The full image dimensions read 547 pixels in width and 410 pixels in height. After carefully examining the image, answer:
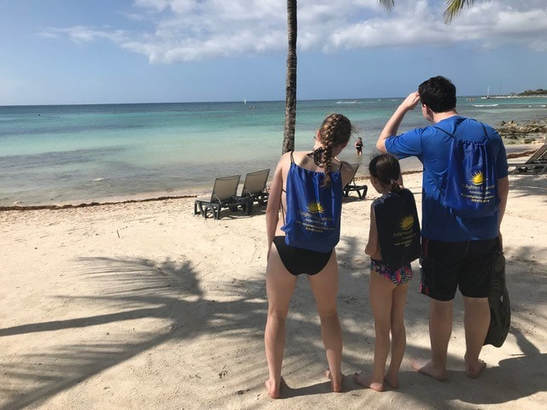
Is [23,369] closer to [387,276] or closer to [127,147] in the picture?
[387,276]

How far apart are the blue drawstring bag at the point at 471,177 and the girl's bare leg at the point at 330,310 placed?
2.42 ft

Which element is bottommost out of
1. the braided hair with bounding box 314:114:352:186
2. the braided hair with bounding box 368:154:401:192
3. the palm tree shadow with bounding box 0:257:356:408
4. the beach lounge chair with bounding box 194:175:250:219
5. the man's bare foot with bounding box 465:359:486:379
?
the palm tree shadow with bounding box 0:257:356:408

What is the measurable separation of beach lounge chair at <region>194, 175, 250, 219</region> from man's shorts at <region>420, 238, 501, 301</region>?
18.0 feet

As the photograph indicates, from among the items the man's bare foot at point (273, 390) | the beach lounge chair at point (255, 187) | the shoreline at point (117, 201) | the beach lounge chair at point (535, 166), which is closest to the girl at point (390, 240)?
the man's bare foot at point (273, 390)

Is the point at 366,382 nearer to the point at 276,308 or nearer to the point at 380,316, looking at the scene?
the point at 380,316

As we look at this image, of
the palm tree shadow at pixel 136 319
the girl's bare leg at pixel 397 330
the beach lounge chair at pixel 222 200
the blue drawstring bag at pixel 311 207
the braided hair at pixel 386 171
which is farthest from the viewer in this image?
the beach lounge chair at pixel 222 200

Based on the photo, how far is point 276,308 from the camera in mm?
2506

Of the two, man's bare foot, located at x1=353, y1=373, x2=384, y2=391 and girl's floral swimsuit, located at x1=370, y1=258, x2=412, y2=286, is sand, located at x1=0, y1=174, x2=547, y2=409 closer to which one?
man's bare foot, located at x1=353, y1=373, x2=384, y2=391

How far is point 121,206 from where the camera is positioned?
34.6 feet

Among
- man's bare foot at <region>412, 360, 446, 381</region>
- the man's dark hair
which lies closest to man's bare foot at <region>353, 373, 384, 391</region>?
man's bare foot at <region>412, 360, 446, 381</region>

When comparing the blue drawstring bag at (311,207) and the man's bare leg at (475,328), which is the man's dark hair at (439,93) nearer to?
the blue drawstring bag at (311,207)

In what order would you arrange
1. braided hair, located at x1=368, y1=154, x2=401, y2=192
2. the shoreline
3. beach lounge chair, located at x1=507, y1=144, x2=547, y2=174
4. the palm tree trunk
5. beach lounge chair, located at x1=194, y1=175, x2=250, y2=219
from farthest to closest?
the shoreline, beach lounge chair, located at x1=507, y1=144, x2=547, y2=174, the palm tree trunk, beach lounge chair, located at x1=194, y1=175, x2=250, y2=219, braided hair, located at x1=368, y1=154, x2=401, y2=192

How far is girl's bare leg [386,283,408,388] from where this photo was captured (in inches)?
99.4

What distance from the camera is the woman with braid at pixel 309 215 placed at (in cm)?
230
